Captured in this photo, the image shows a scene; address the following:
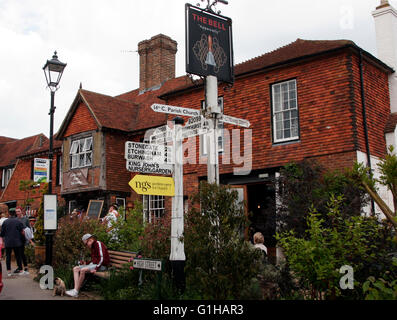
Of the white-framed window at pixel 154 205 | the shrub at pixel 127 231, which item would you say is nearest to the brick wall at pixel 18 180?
the white-framed window at pixel 154 205

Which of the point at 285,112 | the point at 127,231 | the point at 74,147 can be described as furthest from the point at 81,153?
the point at 285,112

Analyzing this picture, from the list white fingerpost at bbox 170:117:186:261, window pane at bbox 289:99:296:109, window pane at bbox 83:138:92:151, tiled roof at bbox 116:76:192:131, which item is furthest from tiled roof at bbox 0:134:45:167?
white fingerpost at bbox 170:117:186:261

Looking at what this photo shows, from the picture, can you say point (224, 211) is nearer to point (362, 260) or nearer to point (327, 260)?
point (327, 260)

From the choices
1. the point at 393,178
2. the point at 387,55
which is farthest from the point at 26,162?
the point at 393,178

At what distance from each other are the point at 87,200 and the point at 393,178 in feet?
59.6

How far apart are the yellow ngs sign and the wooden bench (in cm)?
244

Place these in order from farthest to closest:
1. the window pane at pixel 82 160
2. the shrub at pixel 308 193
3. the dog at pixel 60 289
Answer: the window pane at pixel 82 160
the shrub at pixel 308 193
the dog at pixel 60 289

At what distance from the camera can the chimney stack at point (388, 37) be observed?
1435cm

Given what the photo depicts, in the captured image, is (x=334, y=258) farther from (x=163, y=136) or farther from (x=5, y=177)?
(x=5, y=177)

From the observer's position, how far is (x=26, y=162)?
1103 inches

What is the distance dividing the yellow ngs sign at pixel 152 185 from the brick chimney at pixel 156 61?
19170 millimetres

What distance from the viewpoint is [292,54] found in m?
13.9

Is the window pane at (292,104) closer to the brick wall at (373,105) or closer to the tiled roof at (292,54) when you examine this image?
the tiled roof at (292,54)

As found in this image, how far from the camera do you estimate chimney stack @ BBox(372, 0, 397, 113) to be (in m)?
14.4
